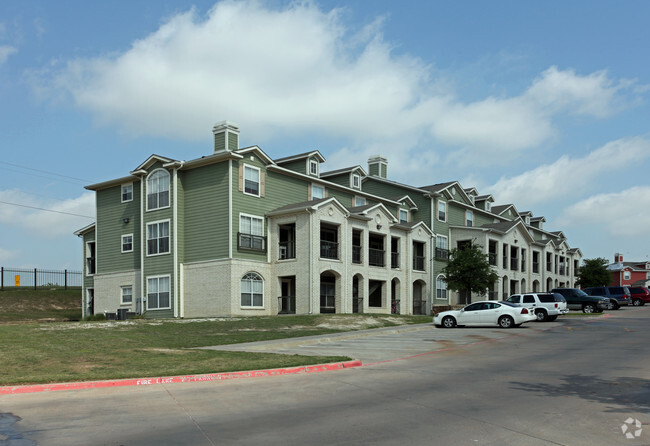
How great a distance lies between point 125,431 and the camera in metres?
8.83

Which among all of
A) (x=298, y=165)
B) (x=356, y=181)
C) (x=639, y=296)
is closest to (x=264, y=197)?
(x=298, y=165)

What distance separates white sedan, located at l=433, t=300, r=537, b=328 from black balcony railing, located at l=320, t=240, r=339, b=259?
29.8 feet

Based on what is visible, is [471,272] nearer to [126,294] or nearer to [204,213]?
[204,213]

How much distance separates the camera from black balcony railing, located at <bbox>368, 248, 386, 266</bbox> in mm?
44000

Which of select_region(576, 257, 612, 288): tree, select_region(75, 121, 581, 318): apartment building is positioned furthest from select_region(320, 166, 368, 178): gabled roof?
select_region(576, 257, 612, 288): tree

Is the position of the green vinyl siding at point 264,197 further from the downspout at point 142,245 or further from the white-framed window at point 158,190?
the downspout at point 142,245

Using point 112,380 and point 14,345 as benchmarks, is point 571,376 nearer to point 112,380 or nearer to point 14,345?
point 112,380

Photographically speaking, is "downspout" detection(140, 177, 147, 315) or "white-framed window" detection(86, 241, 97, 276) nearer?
"downspout" detection(140, 177, 147, 315)

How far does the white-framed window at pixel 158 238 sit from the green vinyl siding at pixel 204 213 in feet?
3.26

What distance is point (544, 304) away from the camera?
3647cm

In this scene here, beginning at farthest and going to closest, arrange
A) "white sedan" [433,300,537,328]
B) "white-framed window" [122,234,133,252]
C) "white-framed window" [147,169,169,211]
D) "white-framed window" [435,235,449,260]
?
"white-framed window" [435,235,449,260] → "white-framed window" [122,234,133,252] → "white-framed window" [147,169,169,211] → "white sedan" [433,300,537,328]

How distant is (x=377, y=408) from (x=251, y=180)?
27816mm

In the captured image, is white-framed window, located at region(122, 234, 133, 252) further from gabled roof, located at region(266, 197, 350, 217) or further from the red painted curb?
the red painted curb

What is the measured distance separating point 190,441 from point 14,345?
1295 cm
